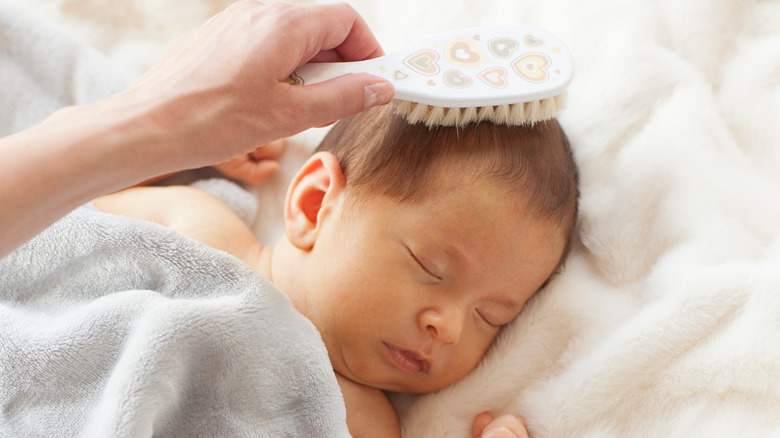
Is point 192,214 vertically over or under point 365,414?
over

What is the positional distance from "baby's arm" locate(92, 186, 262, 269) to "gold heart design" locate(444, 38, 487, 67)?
0.54 m

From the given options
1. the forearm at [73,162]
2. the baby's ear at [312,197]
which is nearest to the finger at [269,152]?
the baby's ear at [312,197]

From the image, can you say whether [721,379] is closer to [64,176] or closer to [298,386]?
[298,386]

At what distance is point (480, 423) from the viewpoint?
47.9 inches

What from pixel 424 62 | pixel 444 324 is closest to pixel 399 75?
pixel 424 62

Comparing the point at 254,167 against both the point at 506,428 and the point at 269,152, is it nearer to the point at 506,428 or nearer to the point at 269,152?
the point at 269,152

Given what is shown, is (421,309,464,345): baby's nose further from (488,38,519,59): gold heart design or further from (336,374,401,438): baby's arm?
(488,38,519,59): gold heart design

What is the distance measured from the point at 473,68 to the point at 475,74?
0.7 inches

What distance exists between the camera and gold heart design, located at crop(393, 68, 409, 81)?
1.05 metres

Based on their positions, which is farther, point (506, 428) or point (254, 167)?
point (254, 167)

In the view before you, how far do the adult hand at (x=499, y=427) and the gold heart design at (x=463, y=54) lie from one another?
0.59 metres

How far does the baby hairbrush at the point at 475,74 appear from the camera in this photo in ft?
3.43

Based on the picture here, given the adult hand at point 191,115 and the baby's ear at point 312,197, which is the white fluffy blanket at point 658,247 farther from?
the adult hand at point 191,115

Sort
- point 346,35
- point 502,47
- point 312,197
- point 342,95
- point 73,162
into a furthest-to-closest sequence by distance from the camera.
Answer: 1. point 312,197
2. point 502,47
3. point 346,35
4. point 342,95
5. point 73,162
